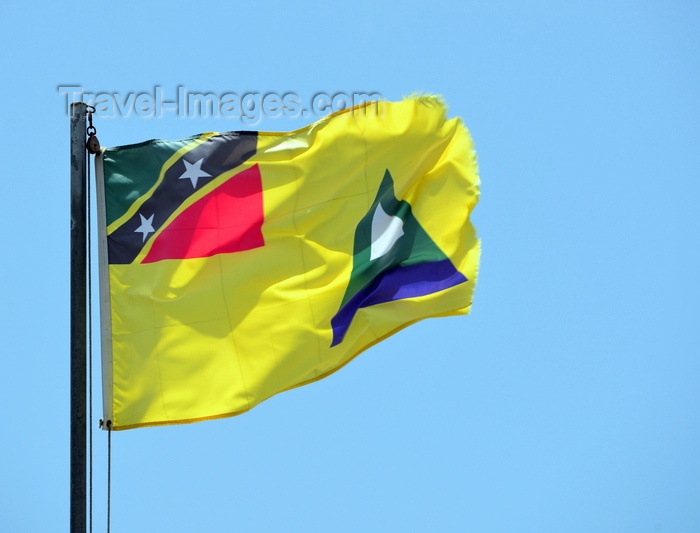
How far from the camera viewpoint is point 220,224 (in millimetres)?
12891

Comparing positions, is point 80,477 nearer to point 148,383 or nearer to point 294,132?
point 148,383

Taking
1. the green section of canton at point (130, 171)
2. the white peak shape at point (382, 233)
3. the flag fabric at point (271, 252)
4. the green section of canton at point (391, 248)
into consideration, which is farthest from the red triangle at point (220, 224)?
the white peak shape at point (382, 233)

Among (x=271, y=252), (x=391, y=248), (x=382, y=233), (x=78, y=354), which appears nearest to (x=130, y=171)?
(x=271, y=252)

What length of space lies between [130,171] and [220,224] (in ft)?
4.11

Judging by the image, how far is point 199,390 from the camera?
1223cm

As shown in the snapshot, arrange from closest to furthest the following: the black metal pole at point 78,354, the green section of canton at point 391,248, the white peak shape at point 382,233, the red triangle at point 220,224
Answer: the black metal pole at point 78,354 < the red triangle at point 220,224 < the green section of canton at point 391,248 < the white peak shape at point 382,233

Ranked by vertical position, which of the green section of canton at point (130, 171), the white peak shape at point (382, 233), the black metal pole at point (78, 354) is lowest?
the black metal pole at point (78, 354)

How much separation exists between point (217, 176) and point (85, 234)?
2.40m

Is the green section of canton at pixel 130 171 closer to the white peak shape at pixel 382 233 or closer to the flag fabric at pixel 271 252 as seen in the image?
the flag fabric at pixel 271 252

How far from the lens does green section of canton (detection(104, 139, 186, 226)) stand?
12.0 meters

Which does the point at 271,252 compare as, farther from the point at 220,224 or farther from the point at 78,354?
the point at 78,354

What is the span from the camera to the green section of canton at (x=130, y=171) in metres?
12.0

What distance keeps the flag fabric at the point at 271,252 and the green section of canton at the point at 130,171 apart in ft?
0.05

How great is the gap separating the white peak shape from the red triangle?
4.92 feet
